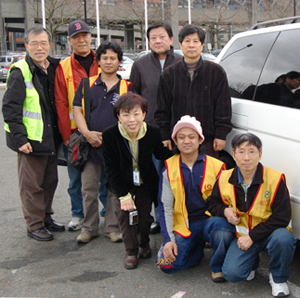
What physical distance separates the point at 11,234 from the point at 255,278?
8.10 ft

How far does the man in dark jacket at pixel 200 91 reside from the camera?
3.49 m

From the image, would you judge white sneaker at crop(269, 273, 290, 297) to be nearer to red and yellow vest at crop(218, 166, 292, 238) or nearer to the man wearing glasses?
the man wearing glasses

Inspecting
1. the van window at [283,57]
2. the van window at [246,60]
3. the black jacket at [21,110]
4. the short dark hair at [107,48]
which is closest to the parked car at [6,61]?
the black jacket at [21,110]

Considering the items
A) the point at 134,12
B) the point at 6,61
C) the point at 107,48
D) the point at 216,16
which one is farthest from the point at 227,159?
the point at 216,16

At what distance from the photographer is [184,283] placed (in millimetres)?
3096

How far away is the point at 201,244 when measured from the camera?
3348mm

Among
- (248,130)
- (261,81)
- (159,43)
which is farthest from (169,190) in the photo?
(159,43)

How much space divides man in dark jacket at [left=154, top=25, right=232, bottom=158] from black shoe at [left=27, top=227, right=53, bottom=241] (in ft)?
5.52

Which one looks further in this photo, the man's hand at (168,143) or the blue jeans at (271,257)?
the man's hand at (168,143)

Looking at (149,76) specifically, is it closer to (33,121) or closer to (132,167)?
(132,167)

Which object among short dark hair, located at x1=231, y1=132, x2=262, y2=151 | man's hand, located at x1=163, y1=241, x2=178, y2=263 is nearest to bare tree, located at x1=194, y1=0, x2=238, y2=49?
short dark hair, located at x1=231, y1=132, x2=262, y2=151

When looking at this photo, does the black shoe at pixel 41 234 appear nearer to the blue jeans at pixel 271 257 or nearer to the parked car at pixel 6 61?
the blue jeans at pixel 271 257

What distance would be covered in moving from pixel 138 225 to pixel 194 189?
631 millimetres

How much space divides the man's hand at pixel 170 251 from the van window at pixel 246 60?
1.47 metres
